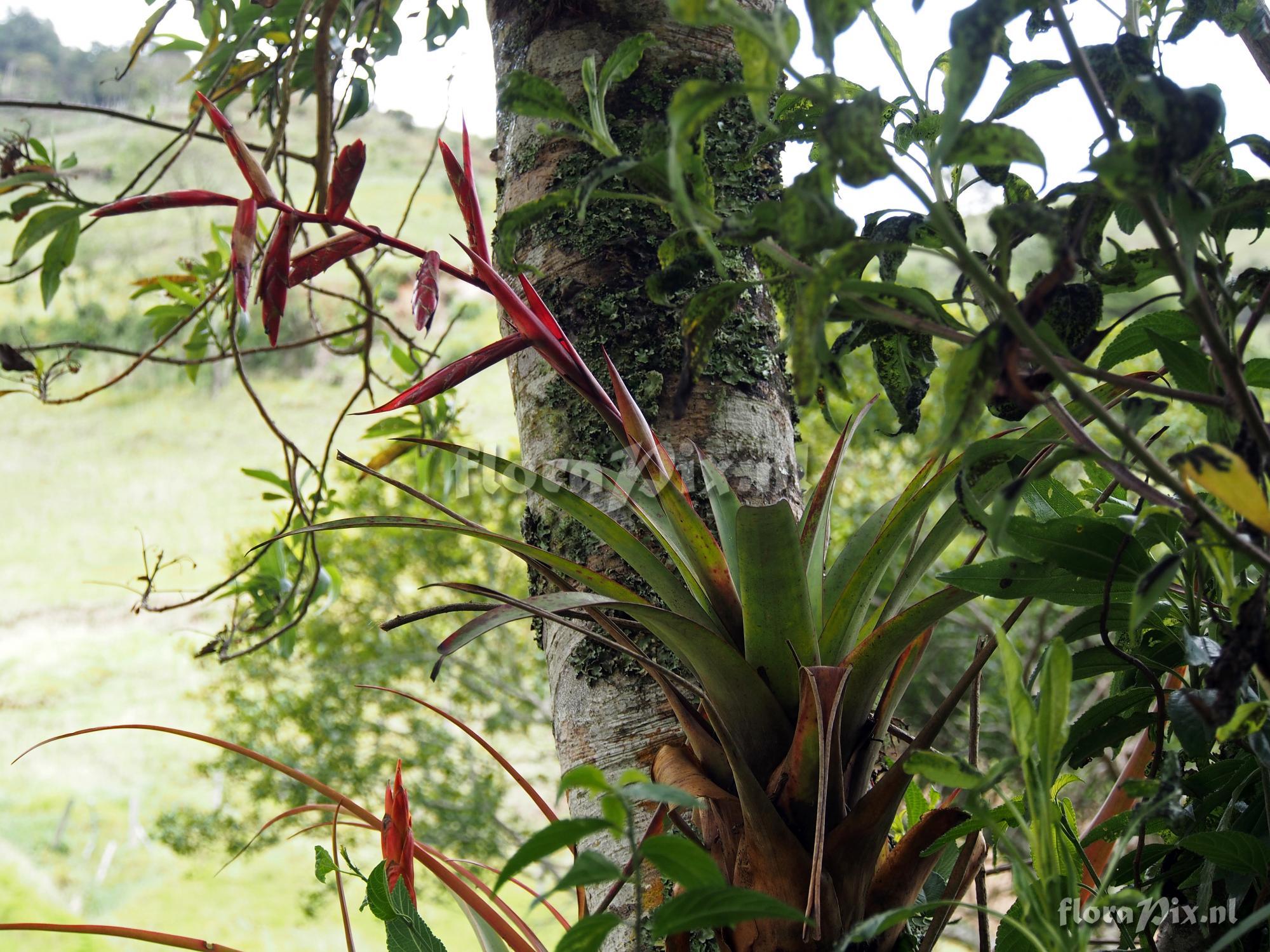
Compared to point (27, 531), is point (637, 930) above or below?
below

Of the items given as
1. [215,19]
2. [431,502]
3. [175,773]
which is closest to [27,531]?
[175,773]

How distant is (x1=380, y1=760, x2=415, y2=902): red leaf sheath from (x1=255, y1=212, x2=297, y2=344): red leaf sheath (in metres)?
0.22

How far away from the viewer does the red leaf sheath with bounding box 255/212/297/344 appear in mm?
358

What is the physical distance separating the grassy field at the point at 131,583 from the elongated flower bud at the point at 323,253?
3988 mm

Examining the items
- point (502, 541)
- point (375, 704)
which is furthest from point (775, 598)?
point (375, 704)

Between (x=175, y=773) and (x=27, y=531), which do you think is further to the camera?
Answer: (x=27, y=531)

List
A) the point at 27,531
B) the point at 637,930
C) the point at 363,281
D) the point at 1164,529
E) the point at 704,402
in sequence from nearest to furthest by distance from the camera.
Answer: the point at 637,930 → the point at 1164,529 → the point at 704,402 → the point at 363,281 → the point at 27,531

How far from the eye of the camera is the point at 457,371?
380 millimetres

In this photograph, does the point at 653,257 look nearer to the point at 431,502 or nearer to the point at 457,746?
the point at 431,502

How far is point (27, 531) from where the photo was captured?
34.6 feet

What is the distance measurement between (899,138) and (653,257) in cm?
25

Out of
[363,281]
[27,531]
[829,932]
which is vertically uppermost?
[27,531]

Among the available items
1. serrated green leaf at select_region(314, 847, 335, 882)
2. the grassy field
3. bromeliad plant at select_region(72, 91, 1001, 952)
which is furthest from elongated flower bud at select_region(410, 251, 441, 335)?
the grassy field

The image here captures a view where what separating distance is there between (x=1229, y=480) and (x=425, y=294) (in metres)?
0.30
